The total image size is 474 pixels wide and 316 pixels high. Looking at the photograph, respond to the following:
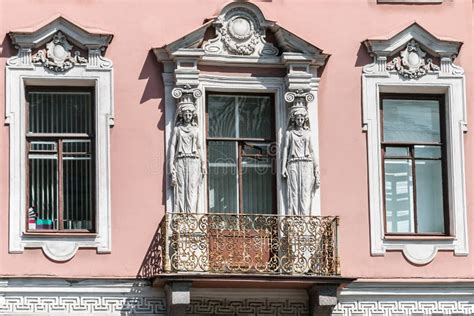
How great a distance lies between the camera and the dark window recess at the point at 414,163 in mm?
27125

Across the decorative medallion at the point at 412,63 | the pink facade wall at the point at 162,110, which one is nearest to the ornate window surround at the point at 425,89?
the decorative medallion at the point at 412,63

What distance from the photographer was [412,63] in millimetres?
27172

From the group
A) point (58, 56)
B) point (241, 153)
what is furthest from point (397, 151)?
point (58, 56)

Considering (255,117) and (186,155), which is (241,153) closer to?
Answer: (255,117)

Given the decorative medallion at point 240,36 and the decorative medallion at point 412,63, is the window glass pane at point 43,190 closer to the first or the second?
the decorative medallion at point 240,36

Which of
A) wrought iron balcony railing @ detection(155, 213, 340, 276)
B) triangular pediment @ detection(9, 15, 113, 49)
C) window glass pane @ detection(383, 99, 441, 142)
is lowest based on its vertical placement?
wrought iron balcony railing @ detection(155, 213, 340, 276)

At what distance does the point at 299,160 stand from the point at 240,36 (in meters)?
2.03

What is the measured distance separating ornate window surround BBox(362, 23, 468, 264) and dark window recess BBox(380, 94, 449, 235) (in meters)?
0.18

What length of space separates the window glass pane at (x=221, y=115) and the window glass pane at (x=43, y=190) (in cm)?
237

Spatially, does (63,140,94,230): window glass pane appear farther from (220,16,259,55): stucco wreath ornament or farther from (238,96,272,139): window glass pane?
(220,16,259,55): stucco wreath ornament

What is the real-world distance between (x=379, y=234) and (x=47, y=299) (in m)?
4.93

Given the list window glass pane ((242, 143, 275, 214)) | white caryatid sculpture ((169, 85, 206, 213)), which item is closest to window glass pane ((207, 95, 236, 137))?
window glass pane ((242, 143, 275, 214))

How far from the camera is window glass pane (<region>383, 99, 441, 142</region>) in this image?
2733 centimetres

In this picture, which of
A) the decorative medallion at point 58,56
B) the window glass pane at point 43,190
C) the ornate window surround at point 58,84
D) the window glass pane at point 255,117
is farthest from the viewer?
the window glass pane at point 255,117
